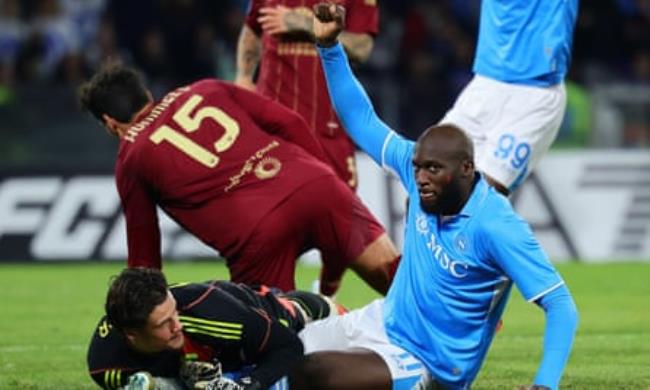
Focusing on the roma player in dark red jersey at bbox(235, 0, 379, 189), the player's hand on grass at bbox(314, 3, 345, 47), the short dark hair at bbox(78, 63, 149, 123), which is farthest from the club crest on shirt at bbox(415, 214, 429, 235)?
the roma player in dark red jersey at bbox(235, 0, 379, 189)

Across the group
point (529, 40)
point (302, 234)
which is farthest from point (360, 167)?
point (302, 234)

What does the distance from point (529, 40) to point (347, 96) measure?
7.68 feet

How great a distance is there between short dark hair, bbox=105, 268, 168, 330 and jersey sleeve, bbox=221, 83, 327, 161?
76.9 inches

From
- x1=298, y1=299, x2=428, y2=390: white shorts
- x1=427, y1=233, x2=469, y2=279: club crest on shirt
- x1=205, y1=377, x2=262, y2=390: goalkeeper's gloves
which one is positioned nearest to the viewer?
x1=205, y1=377, x2=262, y2=390: goalkeeper's gloves

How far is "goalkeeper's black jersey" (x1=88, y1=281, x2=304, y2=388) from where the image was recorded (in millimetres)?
6008

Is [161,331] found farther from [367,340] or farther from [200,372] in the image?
[367,340]

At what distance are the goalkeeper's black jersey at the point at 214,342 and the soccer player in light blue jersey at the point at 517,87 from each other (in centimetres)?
278

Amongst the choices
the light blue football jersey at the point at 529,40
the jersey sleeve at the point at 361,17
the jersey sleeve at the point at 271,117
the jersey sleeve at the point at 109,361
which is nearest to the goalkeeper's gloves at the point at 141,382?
Answer: the jersey sleeve at the point at 109,361

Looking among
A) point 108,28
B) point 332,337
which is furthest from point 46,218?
point 332,337

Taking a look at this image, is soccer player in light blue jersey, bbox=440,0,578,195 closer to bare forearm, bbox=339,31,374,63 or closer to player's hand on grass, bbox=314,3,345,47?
bare forearm, bbox=339,31,374,63

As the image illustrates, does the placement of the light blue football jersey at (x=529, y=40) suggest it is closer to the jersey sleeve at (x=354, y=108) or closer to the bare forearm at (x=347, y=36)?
the bare forearm at (x=347, y=36)

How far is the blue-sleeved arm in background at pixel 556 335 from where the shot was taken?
5.53 m

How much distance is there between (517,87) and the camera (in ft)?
28.8

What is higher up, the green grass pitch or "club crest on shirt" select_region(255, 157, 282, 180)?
"club crest on shirt" select_region(255, 157, 282, 180)
